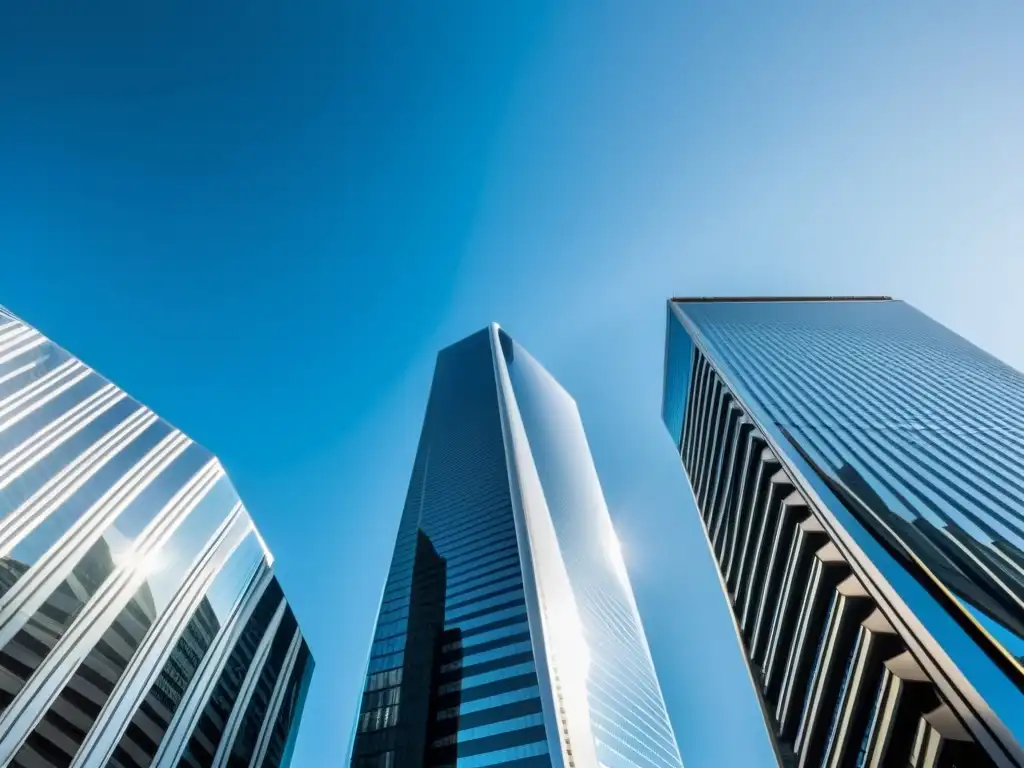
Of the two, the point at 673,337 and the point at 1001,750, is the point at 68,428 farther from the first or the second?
the point at 673,337

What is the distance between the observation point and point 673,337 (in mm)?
93125

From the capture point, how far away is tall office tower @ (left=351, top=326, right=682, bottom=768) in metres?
57.6

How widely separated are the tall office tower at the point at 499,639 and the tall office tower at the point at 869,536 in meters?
22.6

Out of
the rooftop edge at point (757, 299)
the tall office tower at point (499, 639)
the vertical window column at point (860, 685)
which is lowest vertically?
the vertical window column at point (860, 685)

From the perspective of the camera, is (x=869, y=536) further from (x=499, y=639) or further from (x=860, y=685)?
(x=499, y=639)

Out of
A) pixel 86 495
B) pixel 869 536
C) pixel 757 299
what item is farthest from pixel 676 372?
pixel 86 495

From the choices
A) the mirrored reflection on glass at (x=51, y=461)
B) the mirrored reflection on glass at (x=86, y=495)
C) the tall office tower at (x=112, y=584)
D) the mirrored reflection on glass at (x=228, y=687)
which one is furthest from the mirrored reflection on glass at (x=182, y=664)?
the mirrored reflection on glass at (x=51, y=461)

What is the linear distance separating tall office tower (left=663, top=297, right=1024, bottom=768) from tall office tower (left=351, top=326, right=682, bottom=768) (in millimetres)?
22607

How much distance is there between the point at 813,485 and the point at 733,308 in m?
77.9

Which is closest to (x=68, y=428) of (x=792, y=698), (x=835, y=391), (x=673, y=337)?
(x=792, y=698)

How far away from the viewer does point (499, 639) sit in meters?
68.3

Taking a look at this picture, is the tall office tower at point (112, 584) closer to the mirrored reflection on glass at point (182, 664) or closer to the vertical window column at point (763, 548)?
the mirrored reflection on glass at point (182, 664)

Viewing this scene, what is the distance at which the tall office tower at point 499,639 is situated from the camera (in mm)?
57594

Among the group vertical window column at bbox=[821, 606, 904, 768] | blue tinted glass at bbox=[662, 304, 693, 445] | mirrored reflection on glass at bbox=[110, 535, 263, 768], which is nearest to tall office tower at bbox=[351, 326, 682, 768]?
mirrored reflection on glass at bbox=[110, 535, 263, 768]
